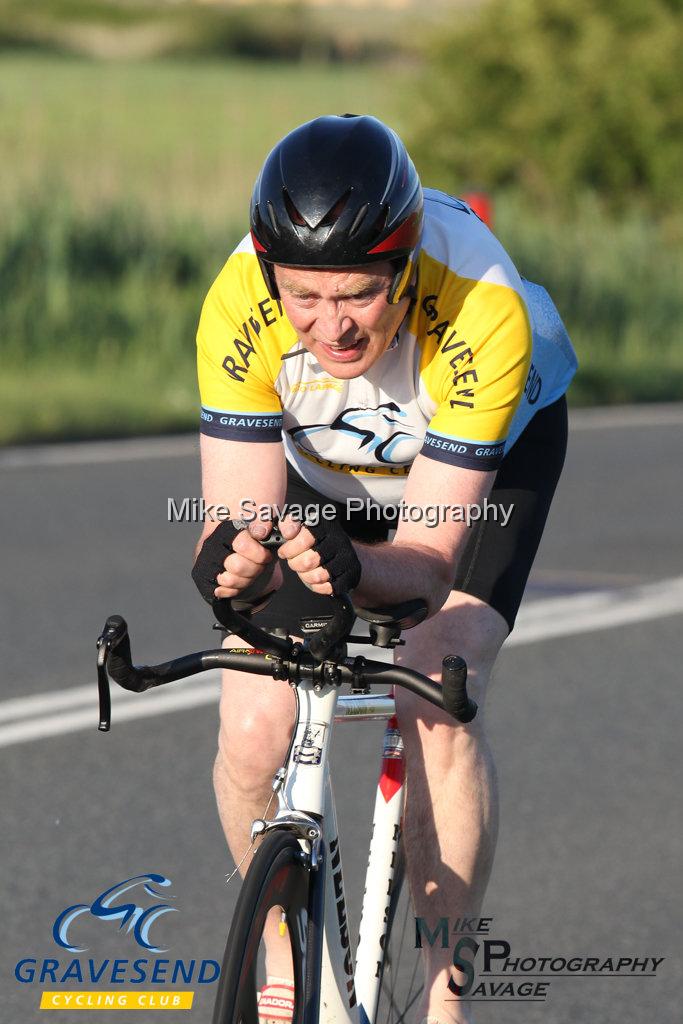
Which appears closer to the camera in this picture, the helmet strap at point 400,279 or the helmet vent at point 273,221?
the helmet vent at point 273,221

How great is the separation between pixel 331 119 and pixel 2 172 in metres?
16.7

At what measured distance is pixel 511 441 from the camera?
3.65m

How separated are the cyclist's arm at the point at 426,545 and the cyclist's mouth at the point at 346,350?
325 millimetres

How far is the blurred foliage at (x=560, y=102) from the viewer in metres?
24.7

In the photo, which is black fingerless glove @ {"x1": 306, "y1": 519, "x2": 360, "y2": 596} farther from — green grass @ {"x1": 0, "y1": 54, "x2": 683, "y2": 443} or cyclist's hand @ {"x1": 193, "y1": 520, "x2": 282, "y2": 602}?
green grass @ {"x1": 0, "y1": 54, "x2": 683, "y2": 443}

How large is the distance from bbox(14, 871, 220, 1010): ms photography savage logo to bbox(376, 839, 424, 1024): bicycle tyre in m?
0.62

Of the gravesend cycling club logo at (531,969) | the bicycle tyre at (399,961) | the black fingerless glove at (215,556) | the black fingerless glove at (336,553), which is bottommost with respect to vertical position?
the gravesend cycling club logo at (531,969)

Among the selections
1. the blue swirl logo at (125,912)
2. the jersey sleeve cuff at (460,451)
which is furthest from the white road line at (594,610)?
the jersey sleeve cuff at (460,451)

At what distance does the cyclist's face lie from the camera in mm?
Answer: 2885

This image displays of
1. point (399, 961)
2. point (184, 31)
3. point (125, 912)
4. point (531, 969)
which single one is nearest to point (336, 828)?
point (399, 961)

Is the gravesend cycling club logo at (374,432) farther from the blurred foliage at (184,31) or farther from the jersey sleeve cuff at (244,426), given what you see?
the blurred foliage at (184,31)

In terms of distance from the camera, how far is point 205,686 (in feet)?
20.2

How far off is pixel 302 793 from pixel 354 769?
8.72 ft

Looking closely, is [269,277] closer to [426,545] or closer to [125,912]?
[426,545]
